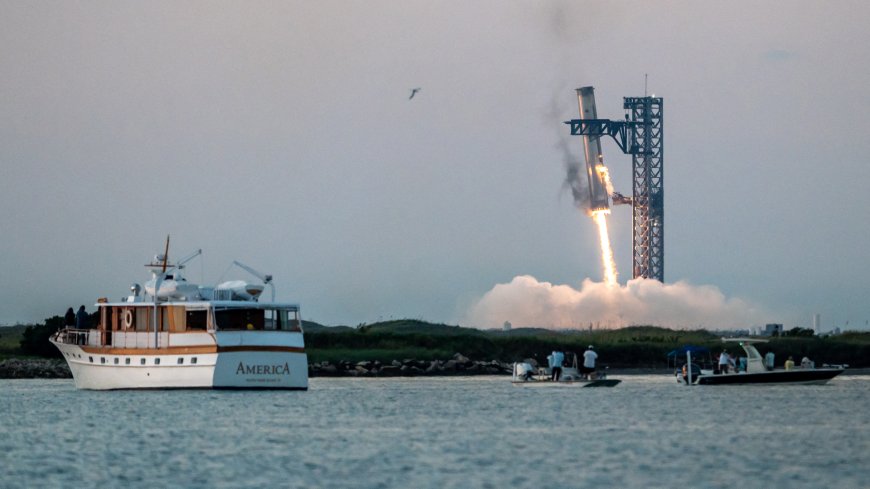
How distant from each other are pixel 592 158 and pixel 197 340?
6688 cm

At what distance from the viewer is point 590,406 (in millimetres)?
66562

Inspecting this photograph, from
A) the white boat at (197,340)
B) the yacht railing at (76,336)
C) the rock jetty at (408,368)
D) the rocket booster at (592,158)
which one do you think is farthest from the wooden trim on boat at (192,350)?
the rocket booster at (592,158)

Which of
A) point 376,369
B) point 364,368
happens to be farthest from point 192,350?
point 376,369

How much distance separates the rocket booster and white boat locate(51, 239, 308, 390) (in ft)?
193

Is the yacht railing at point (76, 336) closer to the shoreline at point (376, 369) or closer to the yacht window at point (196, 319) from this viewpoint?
the yacht window at point (196, 319)

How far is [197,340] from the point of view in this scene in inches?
2950

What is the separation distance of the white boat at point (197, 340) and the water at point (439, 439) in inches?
37.7

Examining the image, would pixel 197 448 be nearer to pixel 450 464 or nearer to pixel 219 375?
pixel 450 464

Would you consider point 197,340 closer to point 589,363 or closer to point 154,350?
point 154,350

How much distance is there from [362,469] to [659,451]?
29.5ft

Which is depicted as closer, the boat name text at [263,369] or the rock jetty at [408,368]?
the boat name text at [263,369]

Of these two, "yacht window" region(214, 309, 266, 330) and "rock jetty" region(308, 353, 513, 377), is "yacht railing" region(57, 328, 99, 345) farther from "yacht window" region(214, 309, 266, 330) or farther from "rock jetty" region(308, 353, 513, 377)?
"rock jetty" region(308, 353, 513, 377)

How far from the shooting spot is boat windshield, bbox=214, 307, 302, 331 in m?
75.4

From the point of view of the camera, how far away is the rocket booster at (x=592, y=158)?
133 metres
